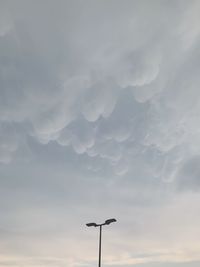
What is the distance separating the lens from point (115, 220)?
3966 centimetres

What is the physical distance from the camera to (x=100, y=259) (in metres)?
39.5

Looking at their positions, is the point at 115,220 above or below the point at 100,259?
above

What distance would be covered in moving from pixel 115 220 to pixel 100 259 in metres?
3.63

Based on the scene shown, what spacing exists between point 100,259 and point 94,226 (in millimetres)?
3021

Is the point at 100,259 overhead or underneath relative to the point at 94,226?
underneath

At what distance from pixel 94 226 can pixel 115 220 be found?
7.85 feet

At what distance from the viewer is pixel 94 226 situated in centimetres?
4094
